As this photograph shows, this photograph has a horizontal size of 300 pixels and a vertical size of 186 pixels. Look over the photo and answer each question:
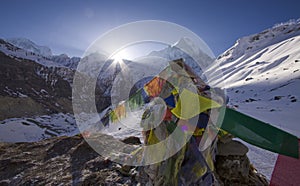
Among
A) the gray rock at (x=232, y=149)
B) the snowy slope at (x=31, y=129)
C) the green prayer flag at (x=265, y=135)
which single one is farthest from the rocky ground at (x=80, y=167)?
the snowy slope at (x=31, y=129)

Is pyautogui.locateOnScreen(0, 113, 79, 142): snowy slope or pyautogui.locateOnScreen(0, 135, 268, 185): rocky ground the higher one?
pyautogui.locateOnScreen(0, 135, 268, 185): rocky ground

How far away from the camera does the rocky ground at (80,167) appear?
380 cm

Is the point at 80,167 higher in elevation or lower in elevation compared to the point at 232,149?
lower

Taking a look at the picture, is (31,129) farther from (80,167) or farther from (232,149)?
(232,149)

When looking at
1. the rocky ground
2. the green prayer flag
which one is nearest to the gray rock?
the rocky ground

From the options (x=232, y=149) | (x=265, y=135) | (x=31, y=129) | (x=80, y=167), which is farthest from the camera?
(x=31, y=129)

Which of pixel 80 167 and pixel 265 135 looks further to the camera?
pixel 80 167

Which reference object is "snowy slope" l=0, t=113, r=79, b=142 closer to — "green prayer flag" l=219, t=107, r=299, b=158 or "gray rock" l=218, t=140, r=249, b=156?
"gray rock" l=218, t=140, r=249, b=156

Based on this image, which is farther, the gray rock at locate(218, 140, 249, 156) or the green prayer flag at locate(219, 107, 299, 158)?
the gray rock at locate(218, 140, 249, 156)

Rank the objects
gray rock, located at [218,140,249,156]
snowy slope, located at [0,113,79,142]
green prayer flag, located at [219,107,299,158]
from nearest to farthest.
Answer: green prayer flag, located at [219,107,299,158] → gray rock, located at [218,140,249,156] → snowy slope, located at [0,113,79,142]

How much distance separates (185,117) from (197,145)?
52 cm

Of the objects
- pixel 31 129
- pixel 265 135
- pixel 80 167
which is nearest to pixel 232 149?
pixel 265 135

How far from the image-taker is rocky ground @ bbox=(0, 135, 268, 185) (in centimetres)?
380

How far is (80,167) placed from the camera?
6.01 meters
